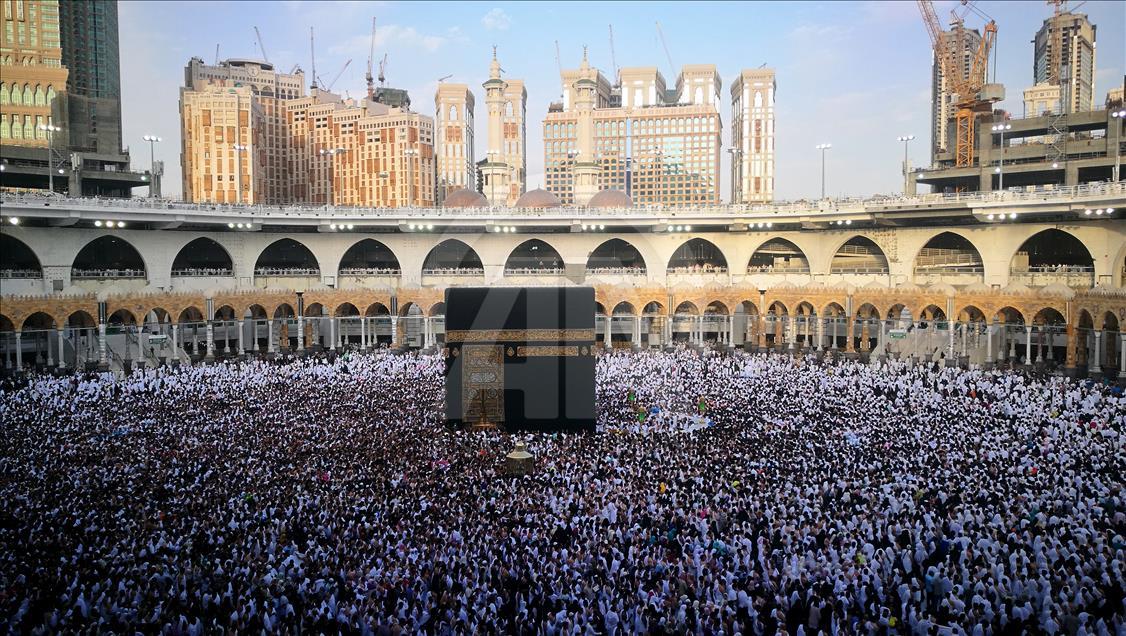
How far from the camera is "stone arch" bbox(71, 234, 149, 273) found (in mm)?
32250

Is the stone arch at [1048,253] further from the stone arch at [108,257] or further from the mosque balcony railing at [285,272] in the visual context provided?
the stone arch at [108,257]

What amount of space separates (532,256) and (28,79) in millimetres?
36026

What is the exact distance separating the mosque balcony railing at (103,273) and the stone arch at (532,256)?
57.4 feet

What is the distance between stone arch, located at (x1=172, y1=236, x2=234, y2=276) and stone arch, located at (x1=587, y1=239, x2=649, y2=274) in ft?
60.3

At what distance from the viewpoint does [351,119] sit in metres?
97.7

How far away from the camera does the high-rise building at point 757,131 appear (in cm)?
9238

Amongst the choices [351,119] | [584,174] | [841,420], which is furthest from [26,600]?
[351,119]

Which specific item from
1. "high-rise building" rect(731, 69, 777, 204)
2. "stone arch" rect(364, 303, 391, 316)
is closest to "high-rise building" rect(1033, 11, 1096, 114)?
"high-rise building" rect(731, 69, 777, 204)

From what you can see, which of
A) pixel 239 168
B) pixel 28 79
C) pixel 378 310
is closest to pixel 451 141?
pixel 28 79

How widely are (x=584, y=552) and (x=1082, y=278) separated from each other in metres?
27.2

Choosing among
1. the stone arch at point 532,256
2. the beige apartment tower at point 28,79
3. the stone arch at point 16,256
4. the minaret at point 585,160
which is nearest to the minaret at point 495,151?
the minaret at point 585,160

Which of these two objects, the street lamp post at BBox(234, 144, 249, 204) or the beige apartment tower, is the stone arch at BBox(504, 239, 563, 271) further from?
the beige apartment tower

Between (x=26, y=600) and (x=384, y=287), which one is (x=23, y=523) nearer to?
(x=26, y=600)

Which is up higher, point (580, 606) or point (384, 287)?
point (384, 287)
